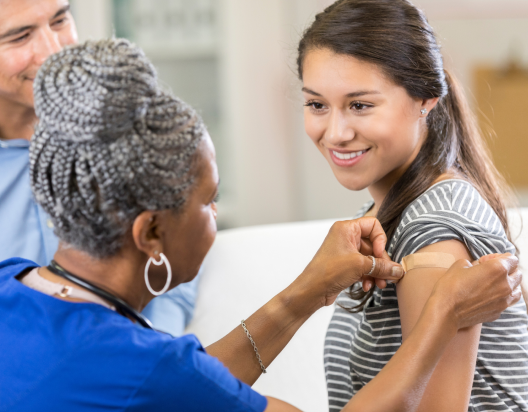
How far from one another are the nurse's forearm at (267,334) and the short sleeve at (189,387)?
37 cm

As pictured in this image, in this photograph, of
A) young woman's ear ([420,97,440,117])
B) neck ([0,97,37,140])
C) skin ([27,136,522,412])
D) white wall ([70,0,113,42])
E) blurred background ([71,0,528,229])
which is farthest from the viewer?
blurred background ([71,0,528,229])

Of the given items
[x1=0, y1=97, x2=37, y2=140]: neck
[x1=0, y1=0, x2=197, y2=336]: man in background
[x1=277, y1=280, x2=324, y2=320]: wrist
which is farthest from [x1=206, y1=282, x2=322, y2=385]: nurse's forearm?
[x1=0, y1=97, x2=37, y2=140]: neck

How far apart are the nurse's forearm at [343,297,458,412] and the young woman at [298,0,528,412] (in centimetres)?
6

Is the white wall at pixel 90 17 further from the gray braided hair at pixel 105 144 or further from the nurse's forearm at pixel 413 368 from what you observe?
the nurse's forearm at pixel 413 368

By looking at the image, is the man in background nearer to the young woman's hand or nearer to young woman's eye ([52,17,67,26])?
young woman's eye ([52,17,67,26])

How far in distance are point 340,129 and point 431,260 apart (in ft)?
1.08

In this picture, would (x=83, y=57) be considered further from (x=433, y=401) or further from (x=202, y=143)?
(x=433, y=401)

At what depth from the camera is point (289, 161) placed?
11.2 ft

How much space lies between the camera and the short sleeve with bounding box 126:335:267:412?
28.7 inches

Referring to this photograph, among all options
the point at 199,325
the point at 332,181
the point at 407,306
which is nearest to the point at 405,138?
the point at 407,306

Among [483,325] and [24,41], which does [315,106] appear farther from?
[24,41]

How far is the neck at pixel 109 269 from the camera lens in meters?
0.84

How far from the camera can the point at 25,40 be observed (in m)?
1.42

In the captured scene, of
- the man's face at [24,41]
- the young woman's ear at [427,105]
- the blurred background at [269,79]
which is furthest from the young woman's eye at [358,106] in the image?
the blurred background at [269,79]
